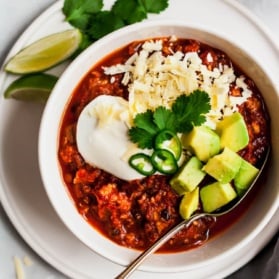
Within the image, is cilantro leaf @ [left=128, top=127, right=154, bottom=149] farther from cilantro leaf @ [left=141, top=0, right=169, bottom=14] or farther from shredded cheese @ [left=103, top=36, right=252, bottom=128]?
cilantro leaf @ [left=141, top=0, right=169, bottom=14]

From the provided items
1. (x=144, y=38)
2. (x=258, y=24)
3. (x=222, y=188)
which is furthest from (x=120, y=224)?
(x=258, y=24)

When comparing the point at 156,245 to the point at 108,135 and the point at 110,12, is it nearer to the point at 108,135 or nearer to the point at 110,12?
the point at 108,135

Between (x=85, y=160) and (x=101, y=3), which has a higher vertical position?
(x=101, y=3)

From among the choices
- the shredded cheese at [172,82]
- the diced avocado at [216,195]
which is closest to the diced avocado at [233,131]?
the shredded cheese at [172,82]

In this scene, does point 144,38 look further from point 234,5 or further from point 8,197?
point 8,197

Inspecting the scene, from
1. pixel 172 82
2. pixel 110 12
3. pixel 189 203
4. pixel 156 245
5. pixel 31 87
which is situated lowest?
pixel 156 245

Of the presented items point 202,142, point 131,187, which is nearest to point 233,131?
point 202,142
